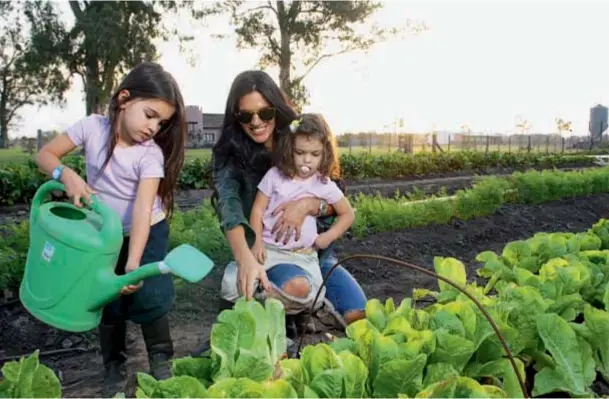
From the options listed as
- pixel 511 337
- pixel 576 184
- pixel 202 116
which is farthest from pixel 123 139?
pixel 202 116

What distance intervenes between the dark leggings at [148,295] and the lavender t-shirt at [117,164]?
0.13m

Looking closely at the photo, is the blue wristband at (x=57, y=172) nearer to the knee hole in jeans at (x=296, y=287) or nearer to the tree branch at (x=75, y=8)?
the knee hole in jeans at (x=296, y=287)

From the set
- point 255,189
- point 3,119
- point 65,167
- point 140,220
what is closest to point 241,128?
point 255,189

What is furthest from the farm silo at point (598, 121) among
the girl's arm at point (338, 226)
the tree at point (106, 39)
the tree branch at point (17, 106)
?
the girl's arm at point (338, 226)

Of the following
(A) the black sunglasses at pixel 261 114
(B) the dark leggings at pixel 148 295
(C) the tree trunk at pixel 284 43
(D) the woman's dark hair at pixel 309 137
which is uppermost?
(C) the tree trunk at pixel 284 43

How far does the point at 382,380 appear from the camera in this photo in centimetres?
106

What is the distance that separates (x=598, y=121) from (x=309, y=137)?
41.0 m

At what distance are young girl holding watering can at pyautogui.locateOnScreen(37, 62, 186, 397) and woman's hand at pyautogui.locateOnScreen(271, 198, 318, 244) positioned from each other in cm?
42

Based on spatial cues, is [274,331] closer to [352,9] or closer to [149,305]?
[149,305]

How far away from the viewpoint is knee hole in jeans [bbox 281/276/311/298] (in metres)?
2.30

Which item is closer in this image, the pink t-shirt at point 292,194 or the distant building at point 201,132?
the pink t-shirt at point 292,194

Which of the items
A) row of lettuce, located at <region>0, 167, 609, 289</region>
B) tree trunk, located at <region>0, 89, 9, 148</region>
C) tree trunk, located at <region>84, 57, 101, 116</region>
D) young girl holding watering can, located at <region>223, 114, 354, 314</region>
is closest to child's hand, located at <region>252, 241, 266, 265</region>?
young girl holding watering can, located at <region>223, 114, 354, 314</region>

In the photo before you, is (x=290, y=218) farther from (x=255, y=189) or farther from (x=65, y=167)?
(x=65, y=167)

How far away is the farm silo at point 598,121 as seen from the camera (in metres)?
38.2
